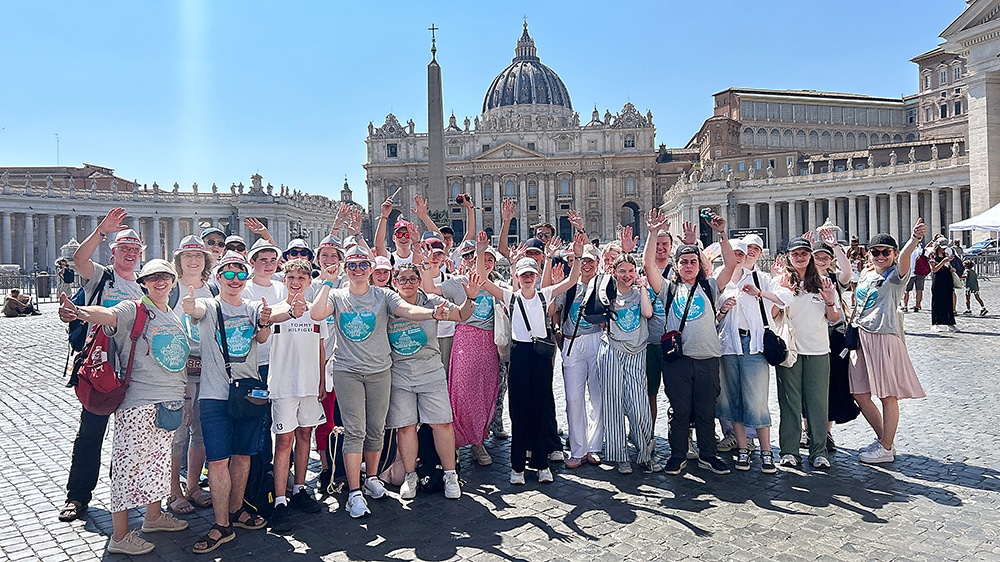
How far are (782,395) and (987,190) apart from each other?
30255 millimetres

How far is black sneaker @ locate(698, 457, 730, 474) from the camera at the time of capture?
221 inches

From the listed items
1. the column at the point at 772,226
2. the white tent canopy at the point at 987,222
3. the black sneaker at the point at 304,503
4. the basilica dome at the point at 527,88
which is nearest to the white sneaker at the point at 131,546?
the black sneaker at the point at 304,503

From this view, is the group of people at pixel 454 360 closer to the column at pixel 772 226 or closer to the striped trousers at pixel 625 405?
the striped trousers at pixel 625 405

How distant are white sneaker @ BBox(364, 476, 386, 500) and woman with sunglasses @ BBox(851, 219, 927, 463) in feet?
13.0

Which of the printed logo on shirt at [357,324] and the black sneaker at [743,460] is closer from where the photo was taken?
the printed logo on shirt at [357,324]

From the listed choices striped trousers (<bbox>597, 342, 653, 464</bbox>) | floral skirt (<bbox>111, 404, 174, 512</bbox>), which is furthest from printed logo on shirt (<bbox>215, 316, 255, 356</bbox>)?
striped trousers (<bbox>597, 342, 653, 464</bbox>)

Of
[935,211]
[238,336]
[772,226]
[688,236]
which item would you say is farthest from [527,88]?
[238,336]

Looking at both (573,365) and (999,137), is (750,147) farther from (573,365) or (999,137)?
(573,365)

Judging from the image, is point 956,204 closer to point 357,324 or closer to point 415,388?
point 415,388

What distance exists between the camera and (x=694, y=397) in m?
5.68

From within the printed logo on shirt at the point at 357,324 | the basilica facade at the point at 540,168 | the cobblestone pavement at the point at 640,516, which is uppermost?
the basilica facade at the point at 540,168

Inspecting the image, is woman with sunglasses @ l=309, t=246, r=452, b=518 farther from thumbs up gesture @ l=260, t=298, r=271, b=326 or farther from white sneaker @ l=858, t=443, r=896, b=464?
white sneaker @ l=858, t=443, r=896, b=464

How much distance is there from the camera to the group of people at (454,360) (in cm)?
450

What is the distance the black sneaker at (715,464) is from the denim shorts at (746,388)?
39cm
